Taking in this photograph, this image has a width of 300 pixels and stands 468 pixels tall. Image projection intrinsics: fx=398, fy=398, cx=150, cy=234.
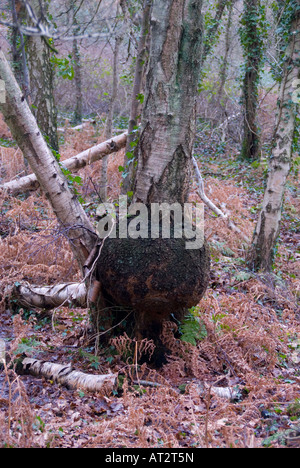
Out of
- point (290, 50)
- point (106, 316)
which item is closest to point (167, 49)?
point (106, 316)

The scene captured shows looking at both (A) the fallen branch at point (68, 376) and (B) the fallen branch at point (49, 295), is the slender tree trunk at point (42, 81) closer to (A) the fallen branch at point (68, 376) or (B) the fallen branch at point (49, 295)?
(B) the fallen branch at point (49, 295)

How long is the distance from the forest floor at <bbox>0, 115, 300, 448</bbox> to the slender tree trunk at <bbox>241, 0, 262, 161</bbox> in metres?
6.85

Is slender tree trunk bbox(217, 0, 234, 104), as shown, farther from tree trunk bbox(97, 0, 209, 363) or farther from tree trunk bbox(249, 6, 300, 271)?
tree trunk bbox(97, 0, 209, 363)

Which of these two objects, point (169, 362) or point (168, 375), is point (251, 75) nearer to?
point (169, 362)

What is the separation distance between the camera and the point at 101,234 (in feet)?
12.0

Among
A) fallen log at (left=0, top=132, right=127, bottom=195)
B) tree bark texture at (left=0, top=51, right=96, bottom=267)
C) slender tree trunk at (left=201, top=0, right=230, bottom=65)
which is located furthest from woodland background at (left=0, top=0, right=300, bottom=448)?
slender tree trunk at (left=201, top=0, right=230, bottom=65)

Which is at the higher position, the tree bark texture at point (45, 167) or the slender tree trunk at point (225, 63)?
the slender tree trunk at point (225, 63)

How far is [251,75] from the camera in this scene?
12094 millimetres

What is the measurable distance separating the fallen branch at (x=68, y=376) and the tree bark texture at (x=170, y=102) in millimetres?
1548

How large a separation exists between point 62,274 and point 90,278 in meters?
1.98

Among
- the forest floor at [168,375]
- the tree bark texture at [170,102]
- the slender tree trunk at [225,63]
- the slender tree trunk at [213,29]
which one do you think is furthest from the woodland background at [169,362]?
the slender tree trunk at [225,63]

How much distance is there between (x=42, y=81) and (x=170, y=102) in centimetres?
548

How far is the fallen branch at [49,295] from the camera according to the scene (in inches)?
172
